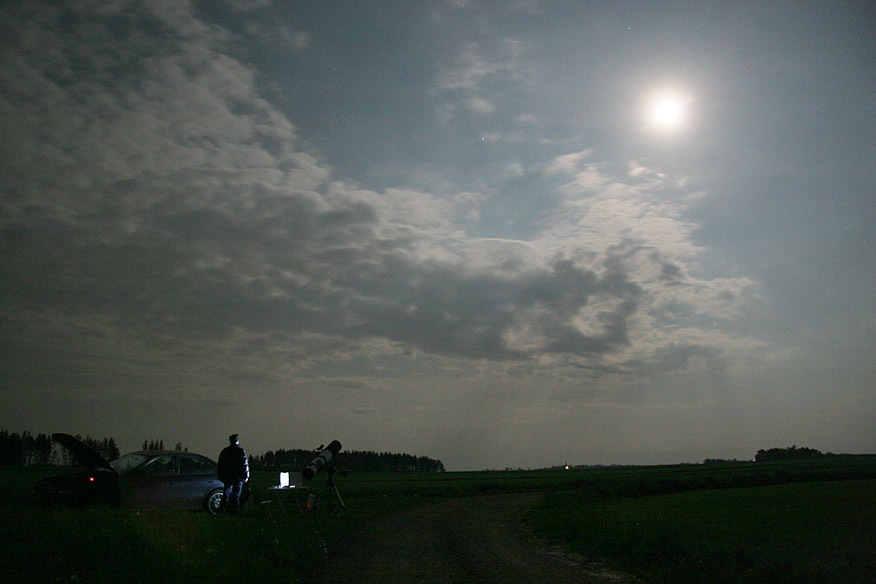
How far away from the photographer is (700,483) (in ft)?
199

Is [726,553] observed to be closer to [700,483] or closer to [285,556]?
[285,556]

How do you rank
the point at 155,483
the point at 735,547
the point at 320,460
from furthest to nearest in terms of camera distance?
the point at 320,460 → the point at 155,483 → the point at 735,547

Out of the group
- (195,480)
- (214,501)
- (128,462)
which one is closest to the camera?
(128,462)

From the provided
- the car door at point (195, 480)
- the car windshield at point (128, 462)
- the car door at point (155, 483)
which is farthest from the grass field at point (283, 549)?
the car door at point (155, 483)

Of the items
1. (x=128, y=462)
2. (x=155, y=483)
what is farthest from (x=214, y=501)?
(x=128, y=462)

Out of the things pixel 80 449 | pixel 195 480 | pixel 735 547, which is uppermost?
pixel 80 449

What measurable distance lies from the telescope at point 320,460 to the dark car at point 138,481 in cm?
334

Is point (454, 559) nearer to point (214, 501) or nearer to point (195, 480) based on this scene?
point (214, 501)

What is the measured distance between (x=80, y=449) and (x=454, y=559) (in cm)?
1132

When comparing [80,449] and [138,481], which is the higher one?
[80,449]

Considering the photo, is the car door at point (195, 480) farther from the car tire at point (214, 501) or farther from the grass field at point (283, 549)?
the grass field at point (283, 549)

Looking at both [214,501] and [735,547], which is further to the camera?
A: [214,501]

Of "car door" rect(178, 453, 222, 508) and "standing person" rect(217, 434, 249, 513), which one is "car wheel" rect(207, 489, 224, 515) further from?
"standing person" rect(217, 434, 249, 513)

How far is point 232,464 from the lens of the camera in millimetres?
17797
